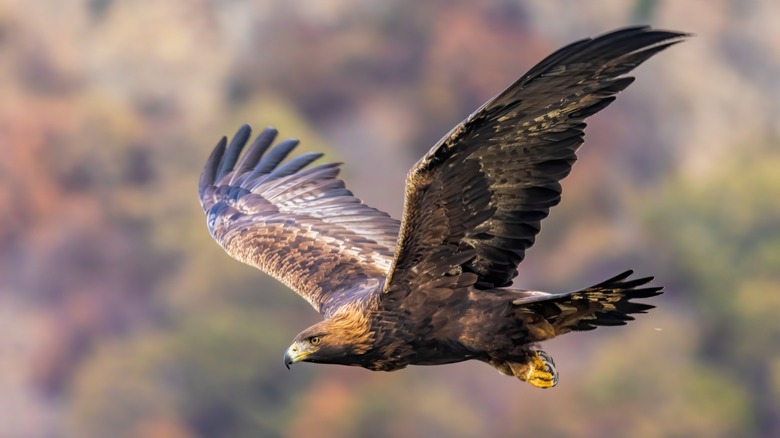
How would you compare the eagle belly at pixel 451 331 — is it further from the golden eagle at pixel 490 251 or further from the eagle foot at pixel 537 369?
the eagle foot at pixel 537 369

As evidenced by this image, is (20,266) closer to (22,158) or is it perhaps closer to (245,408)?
(22,158)

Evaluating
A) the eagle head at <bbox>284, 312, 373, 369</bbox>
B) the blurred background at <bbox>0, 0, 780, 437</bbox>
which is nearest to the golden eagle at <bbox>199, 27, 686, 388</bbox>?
the eagle head at <bbox>284, 312, 373, 369</bbox>

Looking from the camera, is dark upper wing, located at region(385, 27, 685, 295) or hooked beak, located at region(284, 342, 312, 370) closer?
dark upper wing, located at region(385, 27, 685, 295)

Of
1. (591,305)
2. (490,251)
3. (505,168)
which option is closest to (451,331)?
(490,251)

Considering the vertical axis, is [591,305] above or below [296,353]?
above

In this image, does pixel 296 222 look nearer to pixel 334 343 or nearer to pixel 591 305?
pixel 334 343

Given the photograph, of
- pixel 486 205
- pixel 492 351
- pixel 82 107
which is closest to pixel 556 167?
pixel 486 205

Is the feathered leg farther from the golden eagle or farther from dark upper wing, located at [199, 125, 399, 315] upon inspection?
dark upper wing, located at [199, 125, 399, 315]
